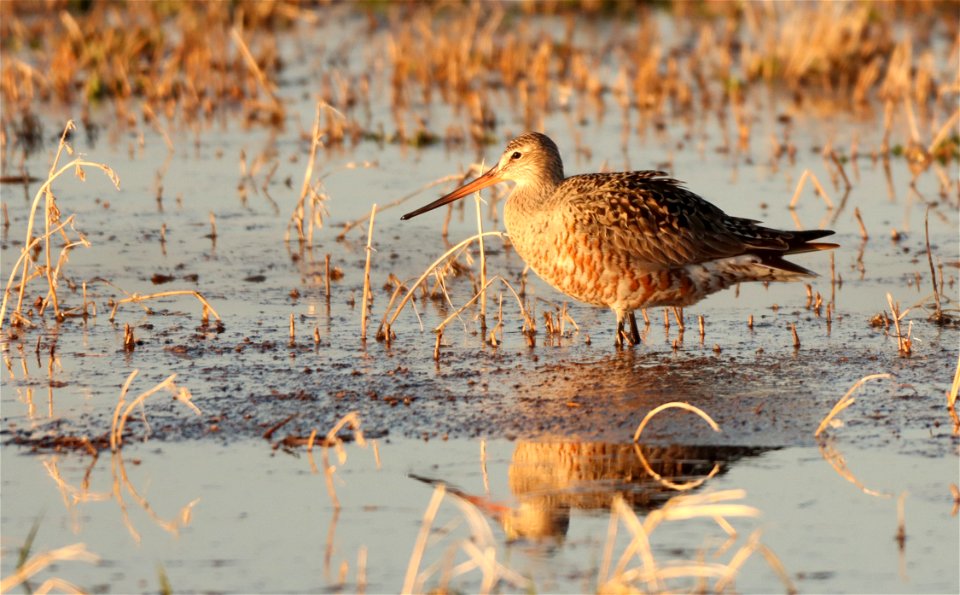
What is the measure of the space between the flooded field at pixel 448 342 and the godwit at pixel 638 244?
0.30 m

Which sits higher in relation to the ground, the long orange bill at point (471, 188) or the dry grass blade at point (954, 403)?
the long orange bill at point (471, 188)

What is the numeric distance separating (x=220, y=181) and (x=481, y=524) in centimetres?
792

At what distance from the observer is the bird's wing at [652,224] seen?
831cm

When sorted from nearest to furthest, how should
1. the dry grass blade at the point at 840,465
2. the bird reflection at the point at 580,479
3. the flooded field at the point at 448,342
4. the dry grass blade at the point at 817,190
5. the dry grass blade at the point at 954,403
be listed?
the flooded field at the point at 448,342, the bird reflection at the point at 580,479, the dry grass blade at the point at 840,465, the dry grass blade at the point at 954,403, the dry grass blade at the point at 817,190

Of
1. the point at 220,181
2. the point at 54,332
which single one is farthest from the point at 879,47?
the point at 54,332

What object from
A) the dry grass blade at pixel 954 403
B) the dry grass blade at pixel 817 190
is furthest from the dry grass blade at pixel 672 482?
the dry grass blade at pixel 817 190

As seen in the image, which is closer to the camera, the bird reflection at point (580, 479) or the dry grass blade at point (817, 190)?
the bird reflection at point (580, 479)

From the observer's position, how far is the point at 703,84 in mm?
16047

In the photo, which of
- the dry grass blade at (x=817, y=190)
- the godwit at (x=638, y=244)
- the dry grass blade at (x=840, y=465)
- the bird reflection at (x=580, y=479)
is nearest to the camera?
the bird reflection at (x=580, y=479)

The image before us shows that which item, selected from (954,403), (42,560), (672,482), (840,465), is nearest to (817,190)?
(954,403)

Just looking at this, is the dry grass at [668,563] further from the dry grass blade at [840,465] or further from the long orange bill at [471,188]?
the long orange bill at [471,188]

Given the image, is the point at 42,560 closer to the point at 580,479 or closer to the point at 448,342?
the point at 580,479

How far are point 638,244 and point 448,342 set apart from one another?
1.15 m

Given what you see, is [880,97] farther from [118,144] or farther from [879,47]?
[118,144]
